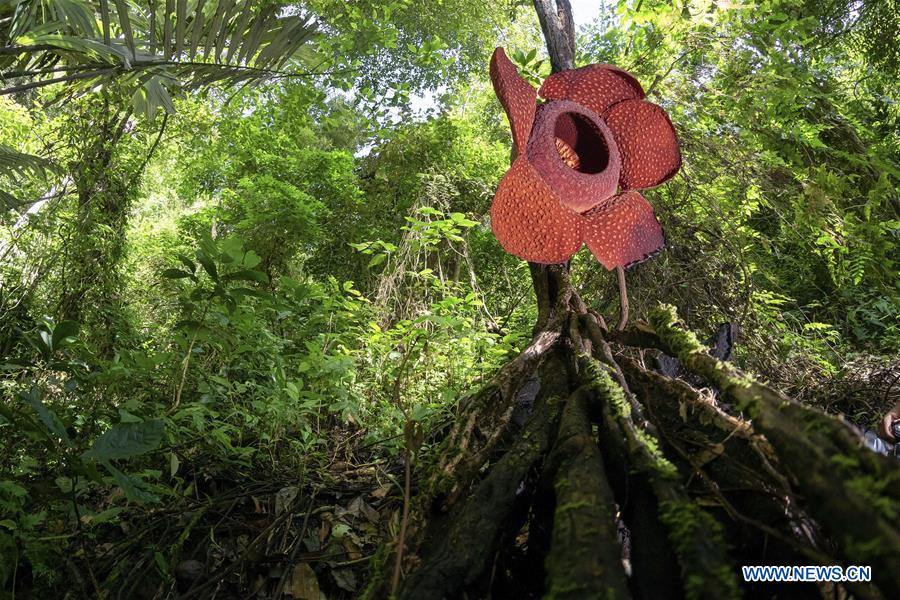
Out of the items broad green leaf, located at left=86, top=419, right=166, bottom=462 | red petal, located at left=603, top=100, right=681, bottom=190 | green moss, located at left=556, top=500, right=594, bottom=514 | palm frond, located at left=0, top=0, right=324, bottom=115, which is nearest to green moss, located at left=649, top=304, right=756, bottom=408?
green moss, located at left=556, top=500, right=594, bottom=514

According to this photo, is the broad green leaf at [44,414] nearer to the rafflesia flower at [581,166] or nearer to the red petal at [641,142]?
the rafflesia flower at [581,166]

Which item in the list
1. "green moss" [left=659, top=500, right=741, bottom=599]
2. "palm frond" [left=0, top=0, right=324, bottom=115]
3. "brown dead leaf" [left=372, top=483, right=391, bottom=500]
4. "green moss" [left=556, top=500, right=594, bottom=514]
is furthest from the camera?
"palm frond" [left=0, top=0, right=324, bottom=115]

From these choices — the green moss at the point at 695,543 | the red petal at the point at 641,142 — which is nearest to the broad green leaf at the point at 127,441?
the green moss at the point at 695,543

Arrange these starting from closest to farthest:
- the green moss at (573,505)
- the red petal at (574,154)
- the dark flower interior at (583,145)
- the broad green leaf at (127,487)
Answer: the green moss at (573,505), the broad green leaf at (127,487), the red petal at (574,154), the dark flower interior at (583,145)

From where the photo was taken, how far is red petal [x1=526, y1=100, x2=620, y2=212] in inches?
44.4

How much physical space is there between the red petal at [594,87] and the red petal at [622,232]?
0.82ft

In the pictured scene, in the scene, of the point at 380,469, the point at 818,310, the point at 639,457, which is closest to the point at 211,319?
the point at 380,469

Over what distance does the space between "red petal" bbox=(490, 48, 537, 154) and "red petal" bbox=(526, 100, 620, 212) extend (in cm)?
3

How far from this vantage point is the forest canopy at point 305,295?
1304 millimetres

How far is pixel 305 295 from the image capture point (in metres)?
1.89

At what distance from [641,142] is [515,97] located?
391 millimetres

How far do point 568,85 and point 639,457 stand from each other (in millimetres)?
948

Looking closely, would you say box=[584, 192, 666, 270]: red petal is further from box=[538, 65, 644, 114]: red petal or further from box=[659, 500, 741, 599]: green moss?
box=[659, 500, 741, 599]: green moss

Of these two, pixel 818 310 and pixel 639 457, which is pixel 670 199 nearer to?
pixel 639 457
